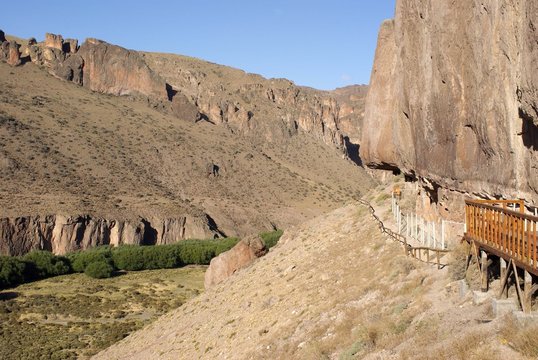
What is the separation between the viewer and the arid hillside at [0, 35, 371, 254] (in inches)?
2915

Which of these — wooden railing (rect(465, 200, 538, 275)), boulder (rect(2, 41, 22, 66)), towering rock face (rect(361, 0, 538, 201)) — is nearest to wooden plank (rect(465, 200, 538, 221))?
wooden railing (rect(465, 200, 538, 275))

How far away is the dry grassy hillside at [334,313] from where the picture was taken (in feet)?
31.9

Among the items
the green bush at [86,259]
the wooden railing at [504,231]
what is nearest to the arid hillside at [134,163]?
the green bush at [86,259]

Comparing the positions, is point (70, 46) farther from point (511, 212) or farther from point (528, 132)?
point (511, 212)

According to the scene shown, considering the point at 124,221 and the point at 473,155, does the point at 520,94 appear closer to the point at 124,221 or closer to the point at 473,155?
the point at 473,155

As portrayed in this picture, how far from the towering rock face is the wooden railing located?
60 centimetres

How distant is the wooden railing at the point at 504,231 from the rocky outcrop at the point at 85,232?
6271 cm

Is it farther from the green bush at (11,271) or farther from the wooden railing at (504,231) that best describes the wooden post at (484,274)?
the green bush at (11,271)

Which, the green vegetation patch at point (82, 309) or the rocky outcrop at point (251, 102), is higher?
the rocky outcrop at point (251, 102)

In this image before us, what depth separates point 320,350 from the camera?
12.6 metres

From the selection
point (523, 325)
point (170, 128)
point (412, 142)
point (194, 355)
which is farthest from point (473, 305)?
point (170, 128)

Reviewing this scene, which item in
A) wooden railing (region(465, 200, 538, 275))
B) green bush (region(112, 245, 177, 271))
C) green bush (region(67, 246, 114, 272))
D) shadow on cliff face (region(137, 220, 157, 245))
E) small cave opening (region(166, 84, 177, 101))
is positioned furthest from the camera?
small cave opening (region(166, 84, 177, 101))

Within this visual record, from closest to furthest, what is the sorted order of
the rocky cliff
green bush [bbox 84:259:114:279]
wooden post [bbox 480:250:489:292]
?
1. wooden post [bbox 480:250:489:292]
2. green bush [bbox 84:259:114:279]
3. the rocky cliff

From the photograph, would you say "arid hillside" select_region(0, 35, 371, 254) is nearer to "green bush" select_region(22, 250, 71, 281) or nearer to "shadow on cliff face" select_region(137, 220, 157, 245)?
"shadow on cliff face" select_region(137, 220, 157, 245)
